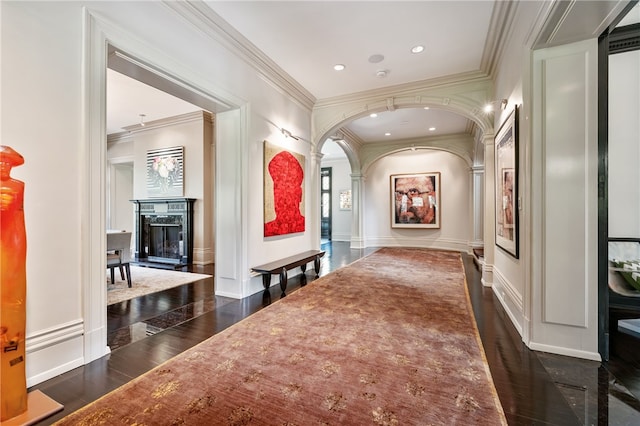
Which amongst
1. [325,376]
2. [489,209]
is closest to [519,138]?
[489,209]

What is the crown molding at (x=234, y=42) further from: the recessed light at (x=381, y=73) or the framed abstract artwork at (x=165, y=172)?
the framed abstract artwork at (x=165, y=172)

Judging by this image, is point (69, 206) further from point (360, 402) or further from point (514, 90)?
point (514, 90)

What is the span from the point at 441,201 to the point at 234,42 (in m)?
7.56

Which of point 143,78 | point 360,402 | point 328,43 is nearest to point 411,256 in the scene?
point 328,43

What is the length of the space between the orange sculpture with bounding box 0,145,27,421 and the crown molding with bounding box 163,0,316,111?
7.52ft

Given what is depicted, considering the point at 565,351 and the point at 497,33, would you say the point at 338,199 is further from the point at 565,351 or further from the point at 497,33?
the point at 565,351

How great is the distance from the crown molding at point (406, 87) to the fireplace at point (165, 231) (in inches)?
158

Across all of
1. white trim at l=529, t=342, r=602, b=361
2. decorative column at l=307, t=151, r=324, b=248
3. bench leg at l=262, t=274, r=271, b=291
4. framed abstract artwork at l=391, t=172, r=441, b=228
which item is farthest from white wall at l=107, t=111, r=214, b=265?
white trim at l=529, t=342, r=602, b=361

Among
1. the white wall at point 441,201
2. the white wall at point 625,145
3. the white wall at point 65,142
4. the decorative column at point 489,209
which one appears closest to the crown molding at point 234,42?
the white wall at point 65,142

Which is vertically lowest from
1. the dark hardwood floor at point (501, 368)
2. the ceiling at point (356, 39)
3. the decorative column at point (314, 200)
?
the dark hardwood floor at point (501, 368)

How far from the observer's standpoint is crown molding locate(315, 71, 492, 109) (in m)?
4.41

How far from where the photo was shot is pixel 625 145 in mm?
2688

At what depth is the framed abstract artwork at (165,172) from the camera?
6.59m

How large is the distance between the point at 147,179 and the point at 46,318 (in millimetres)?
5981
